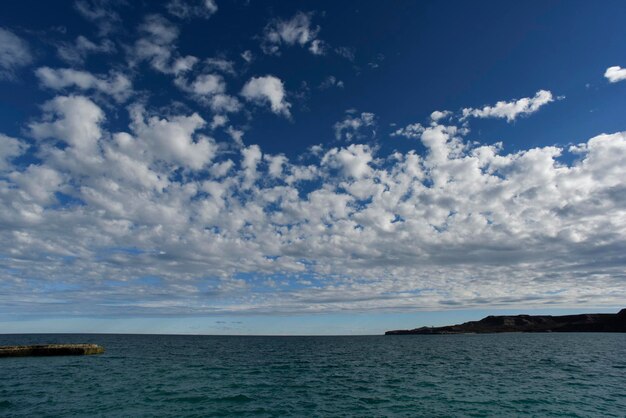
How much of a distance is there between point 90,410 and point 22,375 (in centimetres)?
3305

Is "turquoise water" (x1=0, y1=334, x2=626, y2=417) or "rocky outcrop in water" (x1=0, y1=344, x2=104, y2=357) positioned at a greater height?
"rocky outcrop in water" (x1=0, y1=344, x2=104, y2=357)

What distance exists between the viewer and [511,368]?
185 ft

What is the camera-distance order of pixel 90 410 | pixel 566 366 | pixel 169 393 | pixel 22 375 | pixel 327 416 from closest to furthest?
pixel 327 416 → pixel 90 410 → pixel 169 393 → pixel 22 375 → pixel 566 366

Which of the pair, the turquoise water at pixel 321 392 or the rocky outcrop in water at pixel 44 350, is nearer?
the turquoise water at pixel 321 392

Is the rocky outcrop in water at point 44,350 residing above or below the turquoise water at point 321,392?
above

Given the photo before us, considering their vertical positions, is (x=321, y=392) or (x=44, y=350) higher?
(x=44, y=350)

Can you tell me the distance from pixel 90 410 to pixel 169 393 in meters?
8.17

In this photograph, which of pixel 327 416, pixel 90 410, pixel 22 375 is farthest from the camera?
pixel 22 375

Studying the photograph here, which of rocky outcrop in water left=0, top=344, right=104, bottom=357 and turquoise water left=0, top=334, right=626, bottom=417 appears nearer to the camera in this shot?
turquoise water left=0, top=334, right=626, bottom=417

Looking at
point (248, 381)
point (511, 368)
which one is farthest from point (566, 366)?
point (248, 381)

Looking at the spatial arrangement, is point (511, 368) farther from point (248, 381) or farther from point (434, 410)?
point (248, 381)

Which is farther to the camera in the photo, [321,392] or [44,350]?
[44,350]

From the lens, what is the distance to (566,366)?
58.8 metres

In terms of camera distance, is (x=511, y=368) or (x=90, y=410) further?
(x=511, y=368)
